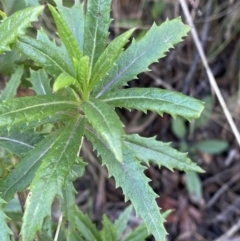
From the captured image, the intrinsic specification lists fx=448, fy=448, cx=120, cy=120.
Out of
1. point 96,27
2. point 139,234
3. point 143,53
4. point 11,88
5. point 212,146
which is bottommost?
point 212,146

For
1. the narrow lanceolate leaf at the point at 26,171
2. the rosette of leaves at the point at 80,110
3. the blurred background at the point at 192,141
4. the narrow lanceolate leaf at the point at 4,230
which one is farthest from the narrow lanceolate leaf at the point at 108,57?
the blurred background at the point at 192,141

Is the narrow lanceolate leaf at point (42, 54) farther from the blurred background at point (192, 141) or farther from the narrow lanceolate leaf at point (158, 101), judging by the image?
the blurred background at point (192, 141)

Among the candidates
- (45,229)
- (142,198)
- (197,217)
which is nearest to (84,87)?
(142,198)

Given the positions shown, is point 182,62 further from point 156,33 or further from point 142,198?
point 142,198

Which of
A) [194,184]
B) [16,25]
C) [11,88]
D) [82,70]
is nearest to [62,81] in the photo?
[82,70]

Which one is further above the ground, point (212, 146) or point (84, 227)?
point (84, 227)

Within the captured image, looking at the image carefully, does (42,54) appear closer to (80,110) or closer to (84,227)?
(80,110)
